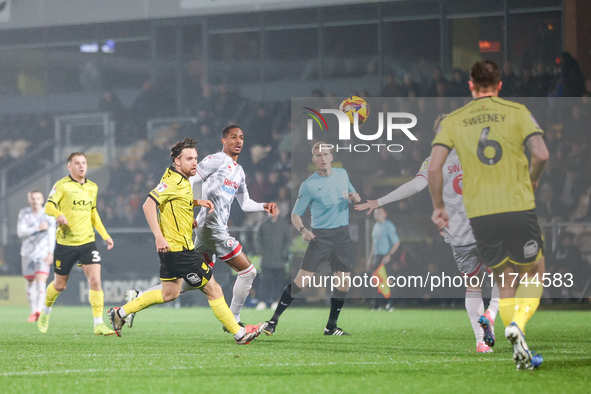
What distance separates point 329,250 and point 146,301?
2.38m

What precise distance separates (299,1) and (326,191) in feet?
36.5

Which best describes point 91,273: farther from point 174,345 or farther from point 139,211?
point 139,211

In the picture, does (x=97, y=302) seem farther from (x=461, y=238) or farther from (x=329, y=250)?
(x=461, y=238)

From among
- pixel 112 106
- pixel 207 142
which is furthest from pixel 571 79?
pixel 112 106

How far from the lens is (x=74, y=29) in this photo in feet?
75.7

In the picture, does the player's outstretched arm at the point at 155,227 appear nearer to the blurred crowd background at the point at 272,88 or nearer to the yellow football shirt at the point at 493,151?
the yellow football shirt at the point at 493,151

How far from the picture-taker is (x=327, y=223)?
8898 millimetres

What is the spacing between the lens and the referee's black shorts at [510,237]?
502 centimetres

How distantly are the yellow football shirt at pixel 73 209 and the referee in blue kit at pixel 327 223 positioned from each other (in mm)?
2425

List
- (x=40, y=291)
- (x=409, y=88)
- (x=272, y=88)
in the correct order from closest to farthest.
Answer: (x=40, y=291), (x=409, y=88), (x=272, y=88)

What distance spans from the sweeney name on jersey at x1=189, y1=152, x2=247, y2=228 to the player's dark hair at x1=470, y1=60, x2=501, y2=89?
3424mm

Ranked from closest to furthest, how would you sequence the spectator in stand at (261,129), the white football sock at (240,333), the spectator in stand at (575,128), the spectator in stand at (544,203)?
the white football sock at (240,333), the spectator in stand at (544,203), the spectator in stand at (575,128), the spectator in stand at (261,129)

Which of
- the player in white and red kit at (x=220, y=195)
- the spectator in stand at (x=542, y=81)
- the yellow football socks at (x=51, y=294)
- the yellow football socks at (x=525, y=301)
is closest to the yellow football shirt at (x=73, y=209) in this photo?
the yellow football socks at (x=51, y=294)

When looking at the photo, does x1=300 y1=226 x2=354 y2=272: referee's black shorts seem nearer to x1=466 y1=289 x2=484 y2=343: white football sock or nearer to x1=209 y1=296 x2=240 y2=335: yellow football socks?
x1=209 y1=296 x2=240 y2=335: yellow football socks
